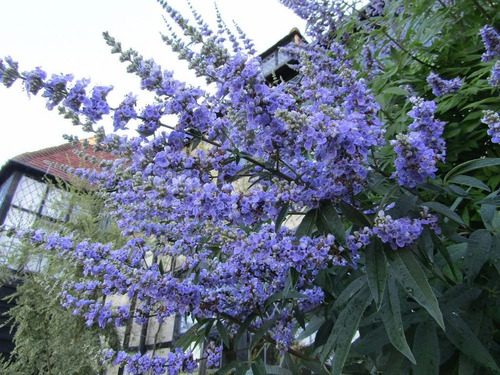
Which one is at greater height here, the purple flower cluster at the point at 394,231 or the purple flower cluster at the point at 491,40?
the purple flower cluster at the point at 491,40

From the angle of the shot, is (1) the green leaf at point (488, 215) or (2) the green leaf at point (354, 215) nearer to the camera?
(2) the green leaf at point (354, 215)

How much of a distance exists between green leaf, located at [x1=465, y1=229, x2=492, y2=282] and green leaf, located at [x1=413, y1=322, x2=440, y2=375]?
253mm

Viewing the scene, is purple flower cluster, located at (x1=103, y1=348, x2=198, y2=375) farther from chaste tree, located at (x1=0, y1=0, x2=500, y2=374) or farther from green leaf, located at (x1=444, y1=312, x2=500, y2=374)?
green leaf, located at (x1=444, y1=312, x2=500, y2=374)

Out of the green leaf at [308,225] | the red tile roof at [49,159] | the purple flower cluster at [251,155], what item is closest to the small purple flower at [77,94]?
the purple flower cluster at [251,155]

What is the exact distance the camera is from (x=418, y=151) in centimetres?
134

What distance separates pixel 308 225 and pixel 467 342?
0.68 metres

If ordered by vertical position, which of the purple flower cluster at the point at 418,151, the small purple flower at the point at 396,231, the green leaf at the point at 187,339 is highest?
the purple flower cluster at the point at 418,151

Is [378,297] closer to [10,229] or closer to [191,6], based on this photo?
[191,6]

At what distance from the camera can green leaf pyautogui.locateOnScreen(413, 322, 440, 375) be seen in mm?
1353

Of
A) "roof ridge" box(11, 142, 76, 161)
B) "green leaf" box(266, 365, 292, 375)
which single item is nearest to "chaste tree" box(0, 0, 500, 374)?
"green leaf" box(266, 365, 292, 375)

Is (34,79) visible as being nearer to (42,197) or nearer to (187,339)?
(187,339)

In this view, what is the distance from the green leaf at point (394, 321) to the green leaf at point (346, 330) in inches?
3.8

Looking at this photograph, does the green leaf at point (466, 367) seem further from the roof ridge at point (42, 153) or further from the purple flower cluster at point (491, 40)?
the roof ridge at point (42, 153)

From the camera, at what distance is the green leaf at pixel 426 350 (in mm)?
1353
